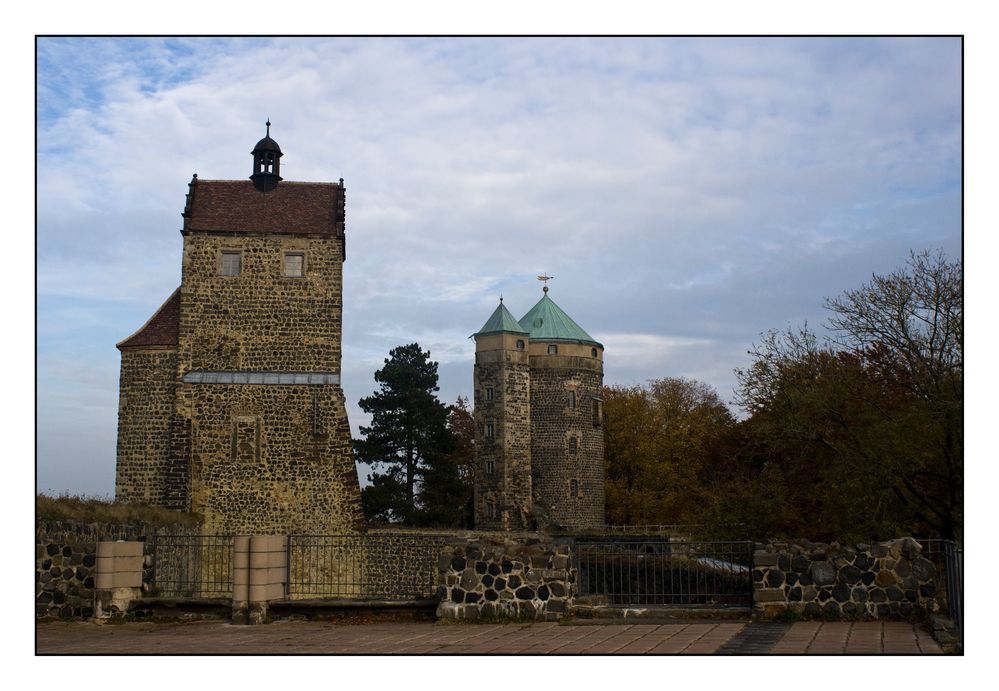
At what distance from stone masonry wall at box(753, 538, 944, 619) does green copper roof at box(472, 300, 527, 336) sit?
42.9 m

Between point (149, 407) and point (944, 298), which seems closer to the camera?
point (944, 298)

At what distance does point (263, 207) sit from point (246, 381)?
17.5ft

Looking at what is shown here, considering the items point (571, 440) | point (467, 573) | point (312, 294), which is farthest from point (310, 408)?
point (571, 440)

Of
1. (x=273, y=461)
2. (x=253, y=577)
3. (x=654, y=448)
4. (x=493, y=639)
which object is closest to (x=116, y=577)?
(x=253, y=577)

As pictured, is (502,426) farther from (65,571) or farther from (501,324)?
(65,571)

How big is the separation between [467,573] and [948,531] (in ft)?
43.0

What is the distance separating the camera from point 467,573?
1402 centimetres

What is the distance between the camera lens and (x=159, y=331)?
96.5ft

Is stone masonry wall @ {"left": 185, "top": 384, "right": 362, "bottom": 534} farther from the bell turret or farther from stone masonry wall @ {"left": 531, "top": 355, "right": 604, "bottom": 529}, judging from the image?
stone masonry wall @ {"left": 531, "top": 355, "right": 604, "bottom": 529}

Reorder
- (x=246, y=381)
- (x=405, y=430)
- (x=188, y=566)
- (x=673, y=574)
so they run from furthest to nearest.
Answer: (x=405, y=430) → (x=246, y=381) → (x=673, y=574) → (x=188, y=566)

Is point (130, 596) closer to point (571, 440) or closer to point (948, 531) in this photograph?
point (948, 531)

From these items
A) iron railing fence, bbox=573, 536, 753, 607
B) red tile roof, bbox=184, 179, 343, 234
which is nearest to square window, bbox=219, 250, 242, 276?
red tile roof, bbox=184, 179, 343, 234

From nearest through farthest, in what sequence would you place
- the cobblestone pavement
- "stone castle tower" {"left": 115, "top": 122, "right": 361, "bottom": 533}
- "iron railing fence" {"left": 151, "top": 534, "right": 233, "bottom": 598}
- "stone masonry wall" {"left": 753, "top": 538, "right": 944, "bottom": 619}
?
the cobblestone pavement, "stone masonry wall" {"left": 753, "top": 538, "right": 944, "bottom": 619}, "iron railing fence" {"left": 151, "top": 534, "right": 233, "bottom": 598}, "stone castle tower" {"left": 115, "top": 122, "right": 361, "bottom": 533}

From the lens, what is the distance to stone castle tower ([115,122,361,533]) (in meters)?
27.8
